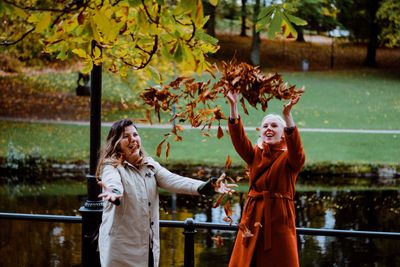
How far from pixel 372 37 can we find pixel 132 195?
3585cm

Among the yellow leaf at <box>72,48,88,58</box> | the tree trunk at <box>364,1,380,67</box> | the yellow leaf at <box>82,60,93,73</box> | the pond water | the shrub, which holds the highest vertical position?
the tree trunk at <box>364,1,380,67</box>

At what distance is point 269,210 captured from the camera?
458 cm

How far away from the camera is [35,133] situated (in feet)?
72.4

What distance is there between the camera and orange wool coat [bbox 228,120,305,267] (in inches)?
179

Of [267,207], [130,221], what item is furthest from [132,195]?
[267,207]

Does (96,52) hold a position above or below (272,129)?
above

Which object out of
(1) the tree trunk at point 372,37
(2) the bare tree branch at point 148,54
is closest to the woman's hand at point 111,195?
(2) the bare tree branch at point 148,54

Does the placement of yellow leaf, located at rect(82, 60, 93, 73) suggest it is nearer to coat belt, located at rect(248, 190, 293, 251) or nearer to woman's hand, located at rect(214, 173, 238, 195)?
woman's hand, located at rect(214, 173, 238, 195)

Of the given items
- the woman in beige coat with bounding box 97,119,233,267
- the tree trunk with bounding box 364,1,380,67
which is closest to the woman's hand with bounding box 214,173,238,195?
the woman in beige coat with bounding box 97,119,233,267

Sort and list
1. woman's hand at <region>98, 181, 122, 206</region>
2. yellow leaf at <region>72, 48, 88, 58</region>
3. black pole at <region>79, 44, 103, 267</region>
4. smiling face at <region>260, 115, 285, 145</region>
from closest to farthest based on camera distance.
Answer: woman's hand at <region>98, 181, 122, 206</region> → yellow leaf at <region>72, 48, 88, 58</region> → smiling face at <region>260, 115, 285, 145</region> → black pole at <region>79, 44, 103, 267</region>

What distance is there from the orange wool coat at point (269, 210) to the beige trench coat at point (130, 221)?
60 centimetres

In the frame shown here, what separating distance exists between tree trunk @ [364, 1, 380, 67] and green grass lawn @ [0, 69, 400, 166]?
4775mm

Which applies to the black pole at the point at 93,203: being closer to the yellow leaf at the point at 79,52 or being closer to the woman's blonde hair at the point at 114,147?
the woman's blonde hair at the point at 114,147

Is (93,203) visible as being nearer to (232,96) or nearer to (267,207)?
(267,207)
